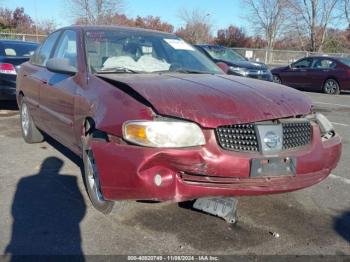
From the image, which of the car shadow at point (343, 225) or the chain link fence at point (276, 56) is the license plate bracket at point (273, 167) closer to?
the car shadow at point (343, 225)

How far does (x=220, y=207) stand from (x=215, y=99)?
36.1 inches

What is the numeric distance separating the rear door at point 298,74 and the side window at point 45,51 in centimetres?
1307

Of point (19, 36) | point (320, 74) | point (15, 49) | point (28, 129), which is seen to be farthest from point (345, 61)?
point (19, 36)

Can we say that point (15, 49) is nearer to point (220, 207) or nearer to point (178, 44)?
point (178, 44)

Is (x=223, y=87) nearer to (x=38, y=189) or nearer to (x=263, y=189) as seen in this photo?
(x=263, y=189)

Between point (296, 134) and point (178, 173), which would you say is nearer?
point (178, 173)

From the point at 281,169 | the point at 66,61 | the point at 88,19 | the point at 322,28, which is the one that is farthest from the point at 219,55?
the point at 322,28

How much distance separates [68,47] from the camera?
511 centimetres

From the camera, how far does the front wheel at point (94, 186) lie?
397cm

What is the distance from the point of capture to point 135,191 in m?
3.41

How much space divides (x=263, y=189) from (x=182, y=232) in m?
0.74

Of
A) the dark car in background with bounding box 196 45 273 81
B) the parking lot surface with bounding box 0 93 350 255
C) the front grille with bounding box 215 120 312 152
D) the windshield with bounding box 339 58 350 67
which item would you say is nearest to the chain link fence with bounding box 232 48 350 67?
the windshield with bounding box 339 58 350 67

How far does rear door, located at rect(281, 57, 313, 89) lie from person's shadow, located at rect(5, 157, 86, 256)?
13.9 metres

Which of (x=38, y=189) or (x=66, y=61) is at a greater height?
(x=66, y=61)
